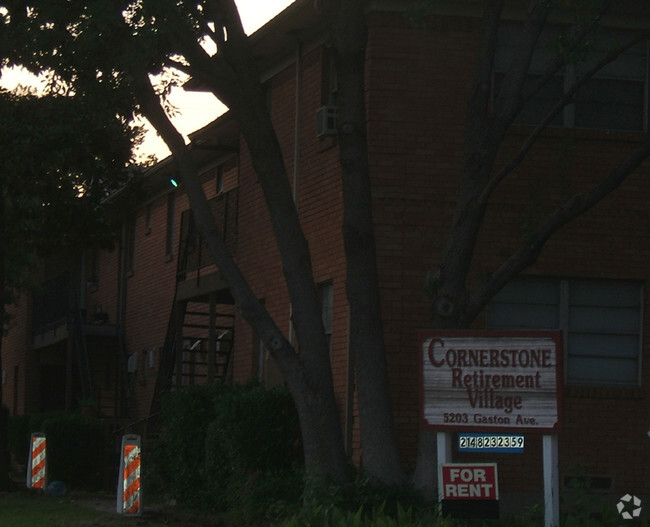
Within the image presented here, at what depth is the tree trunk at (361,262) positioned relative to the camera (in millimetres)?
14156

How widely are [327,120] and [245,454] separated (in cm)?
468

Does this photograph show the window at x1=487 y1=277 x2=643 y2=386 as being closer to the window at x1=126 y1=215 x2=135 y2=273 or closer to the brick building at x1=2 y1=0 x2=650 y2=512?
the brick building at x1=2 y1=0 x2=650 y2=512

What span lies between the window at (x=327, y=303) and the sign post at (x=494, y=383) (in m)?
7.13

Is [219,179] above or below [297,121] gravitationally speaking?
above

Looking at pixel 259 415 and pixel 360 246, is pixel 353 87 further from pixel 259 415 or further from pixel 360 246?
pixel 259 415

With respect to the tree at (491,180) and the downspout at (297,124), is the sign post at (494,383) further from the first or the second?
the downspout at (297,124)

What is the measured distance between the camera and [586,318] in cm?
1766

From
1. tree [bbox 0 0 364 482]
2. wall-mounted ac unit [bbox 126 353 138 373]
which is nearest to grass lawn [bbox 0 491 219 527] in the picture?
tree [bbox 0 0 364 482]

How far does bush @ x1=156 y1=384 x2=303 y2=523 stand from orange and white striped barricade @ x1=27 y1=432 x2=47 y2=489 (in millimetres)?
4103

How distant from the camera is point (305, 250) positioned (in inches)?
576

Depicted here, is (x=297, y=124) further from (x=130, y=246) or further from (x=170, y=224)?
(x=130, y=246)

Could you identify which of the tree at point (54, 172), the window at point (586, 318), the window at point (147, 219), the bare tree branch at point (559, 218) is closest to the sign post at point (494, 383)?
the bare tree branch at point (559, 218)

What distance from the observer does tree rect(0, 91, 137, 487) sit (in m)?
21.2

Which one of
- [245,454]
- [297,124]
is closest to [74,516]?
[245,454]
